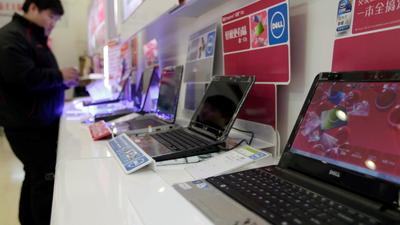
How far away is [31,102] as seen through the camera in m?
1.61

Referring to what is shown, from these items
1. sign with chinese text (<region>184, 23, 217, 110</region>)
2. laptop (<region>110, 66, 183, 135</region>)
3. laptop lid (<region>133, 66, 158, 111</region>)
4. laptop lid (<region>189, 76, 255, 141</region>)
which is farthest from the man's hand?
laptop lid (<region>189, 76, 255, 141</region>)

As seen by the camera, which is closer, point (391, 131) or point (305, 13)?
point (391, 131)

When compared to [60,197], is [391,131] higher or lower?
higher

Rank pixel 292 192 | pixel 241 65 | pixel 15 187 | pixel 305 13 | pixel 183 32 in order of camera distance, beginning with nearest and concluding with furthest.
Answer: pixel 292 192, pixel 305 13, pixel 241 65, pixel 183 32, pixel 15 187

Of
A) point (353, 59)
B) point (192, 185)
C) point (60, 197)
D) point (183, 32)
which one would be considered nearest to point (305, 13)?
point (353, 59)

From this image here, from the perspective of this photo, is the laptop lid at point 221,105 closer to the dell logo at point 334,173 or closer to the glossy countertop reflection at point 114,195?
the glossy countertop reflection at point 114,195

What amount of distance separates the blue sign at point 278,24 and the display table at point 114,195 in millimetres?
340

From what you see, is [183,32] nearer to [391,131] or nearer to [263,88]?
[263,88]

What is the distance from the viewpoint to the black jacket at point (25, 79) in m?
1.50

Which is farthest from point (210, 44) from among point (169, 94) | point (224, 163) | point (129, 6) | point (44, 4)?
point (44, 4)

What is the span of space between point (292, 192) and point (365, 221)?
0.14m

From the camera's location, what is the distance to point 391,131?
50cm

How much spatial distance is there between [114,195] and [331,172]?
16.7 inches

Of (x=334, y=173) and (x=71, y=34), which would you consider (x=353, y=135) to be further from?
(x=71, y=34)
